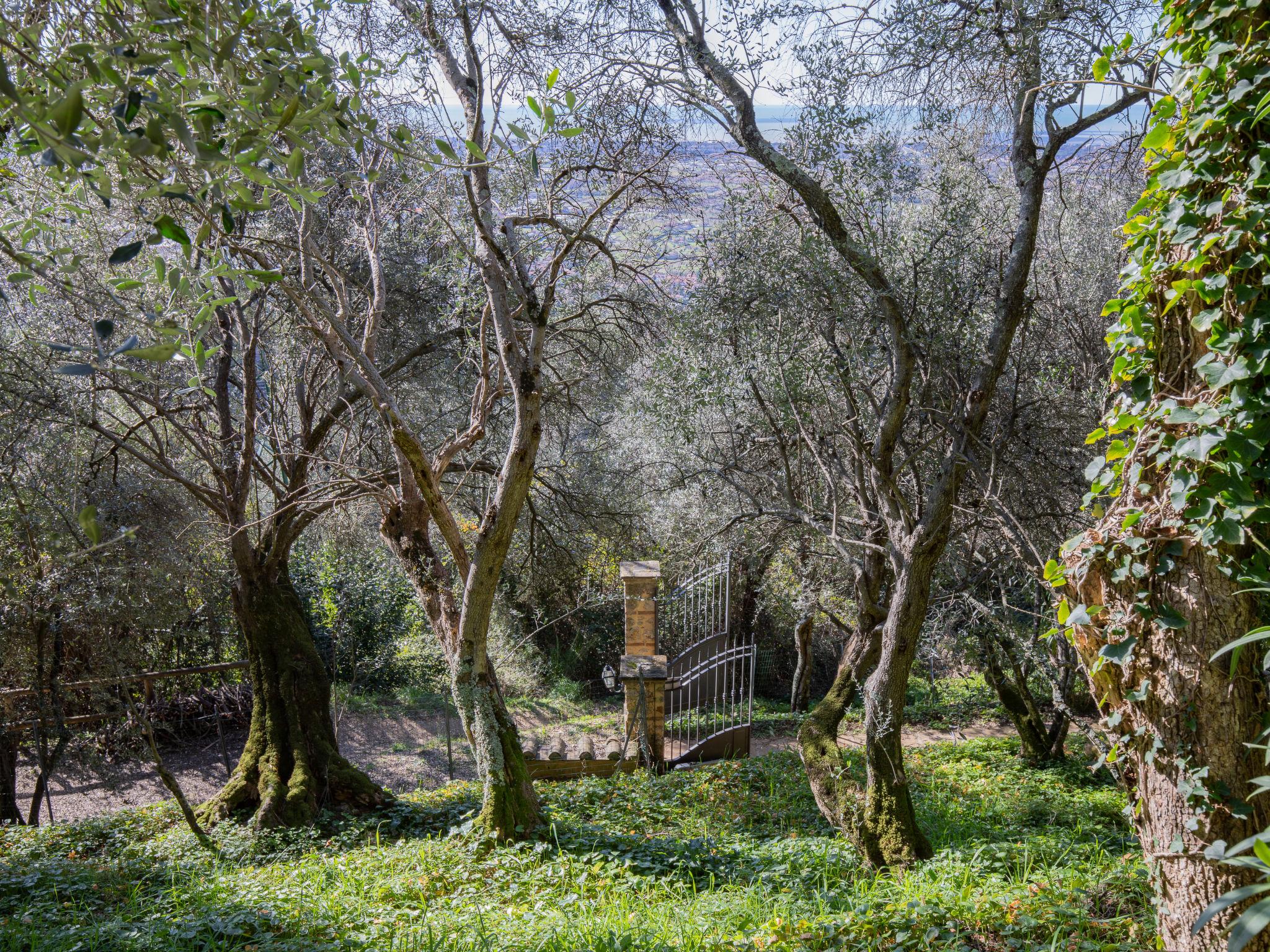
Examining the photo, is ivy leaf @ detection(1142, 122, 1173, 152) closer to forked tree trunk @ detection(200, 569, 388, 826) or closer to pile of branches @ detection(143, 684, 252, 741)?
forked tree trunk @ detection(200, 569, 388, 826)

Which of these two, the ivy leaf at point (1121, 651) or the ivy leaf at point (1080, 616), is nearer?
the ivy leaf at point (1121, 651)

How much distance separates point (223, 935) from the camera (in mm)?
3803

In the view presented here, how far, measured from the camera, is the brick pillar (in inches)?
374

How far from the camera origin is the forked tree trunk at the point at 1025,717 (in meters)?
8.85

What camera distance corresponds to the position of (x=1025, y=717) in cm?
909

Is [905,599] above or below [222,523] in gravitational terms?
below

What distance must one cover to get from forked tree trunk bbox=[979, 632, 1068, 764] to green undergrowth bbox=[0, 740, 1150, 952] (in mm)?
830

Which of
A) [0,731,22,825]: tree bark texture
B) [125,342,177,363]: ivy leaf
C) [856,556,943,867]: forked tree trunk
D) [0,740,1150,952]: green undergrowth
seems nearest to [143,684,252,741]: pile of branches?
[0,731,22,825]: tree bark texture

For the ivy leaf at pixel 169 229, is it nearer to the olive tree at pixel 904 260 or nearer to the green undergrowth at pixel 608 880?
the green undergrowth at pixel 608 880

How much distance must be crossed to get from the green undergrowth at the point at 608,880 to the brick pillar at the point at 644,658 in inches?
51.1

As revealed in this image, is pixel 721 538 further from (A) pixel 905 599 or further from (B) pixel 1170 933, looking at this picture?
(B) pixel 1170 933

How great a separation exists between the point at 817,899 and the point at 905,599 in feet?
6.26

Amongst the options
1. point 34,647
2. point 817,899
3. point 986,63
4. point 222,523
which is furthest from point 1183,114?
point 34,647

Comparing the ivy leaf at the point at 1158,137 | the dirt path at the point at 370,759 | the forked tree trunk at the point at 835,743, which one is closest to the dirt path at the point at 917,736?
the dirt path at the point at 370,759
